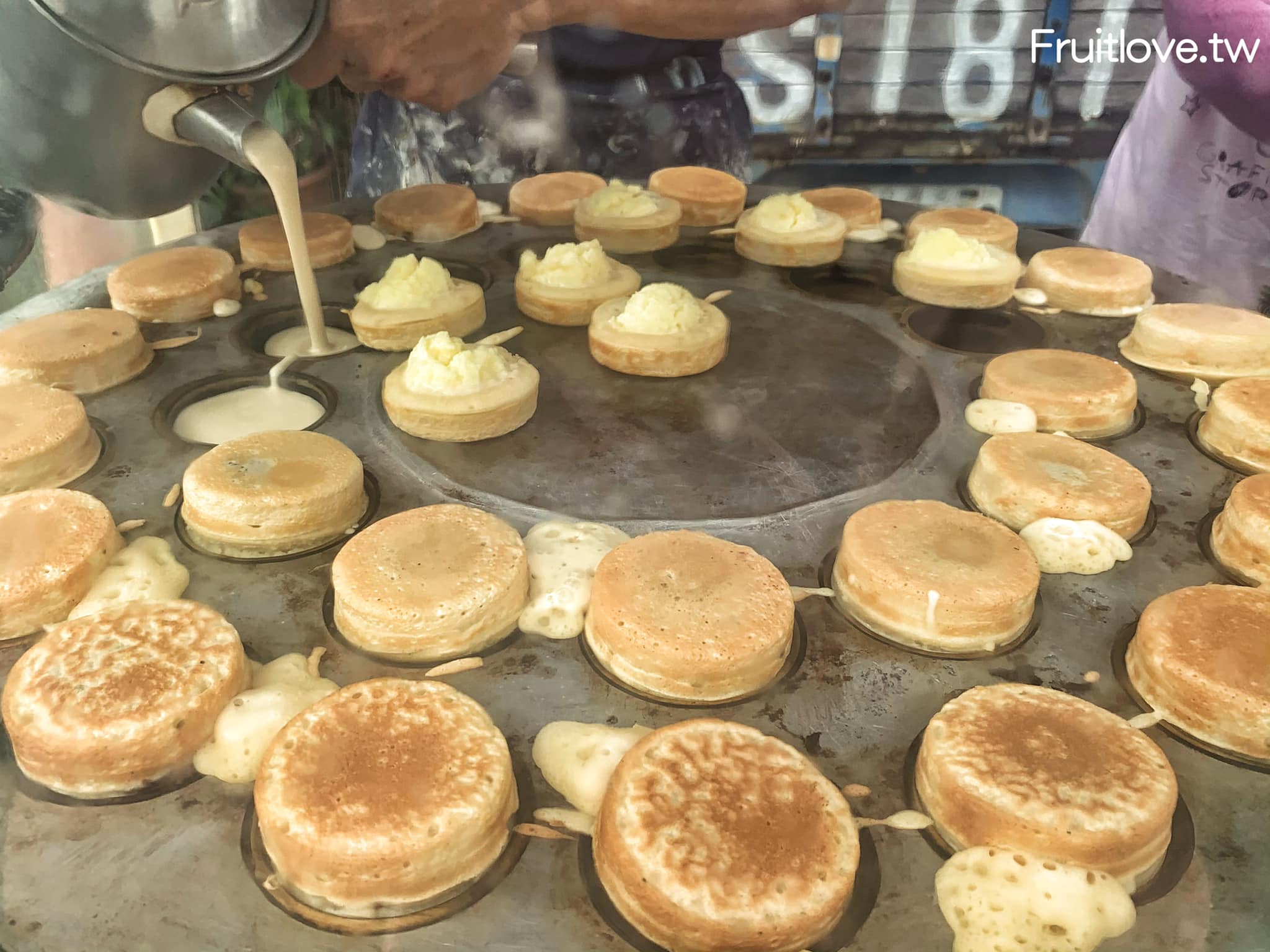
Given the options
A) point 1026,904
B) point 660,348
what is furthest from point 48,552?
point 1026,904

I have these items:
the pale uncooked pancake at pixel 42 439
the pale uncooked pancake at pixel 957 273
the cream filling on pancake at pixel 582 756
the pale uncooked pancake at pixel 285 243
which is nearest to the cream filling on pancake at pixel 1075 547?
the cream filling on pancake at pixel 582 756

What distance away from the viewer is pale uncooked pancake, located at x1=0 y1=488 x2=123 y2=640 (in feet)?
6.14

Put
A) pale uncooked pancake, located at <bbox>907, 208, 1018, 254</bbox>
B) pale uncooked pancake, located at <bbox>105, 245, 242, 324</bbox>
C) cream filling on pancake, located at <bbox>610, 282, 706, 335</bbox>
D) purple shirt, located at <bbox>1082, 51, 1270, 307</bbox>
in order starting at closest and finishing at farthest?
1. cream filling on pancake, located at <bbox>610, 282, 706, 335</bbox>
2. pale uncooked pancake, located at <bbox>105, 245, 242, 324</bbox>
3. pale uncooked pancake, located at <bbox>907, 208, 1018, 254</bbox>
4. purple shirt, located at <bbox>1082, 51, 1270, 307</bbox>

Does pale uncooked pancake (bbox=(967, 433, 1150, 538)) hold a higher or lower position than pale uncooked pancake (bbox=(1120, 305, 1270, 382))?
lower

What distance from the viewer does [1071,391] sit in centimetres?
261

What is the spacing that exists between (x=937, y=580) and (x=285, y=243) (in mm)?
2557

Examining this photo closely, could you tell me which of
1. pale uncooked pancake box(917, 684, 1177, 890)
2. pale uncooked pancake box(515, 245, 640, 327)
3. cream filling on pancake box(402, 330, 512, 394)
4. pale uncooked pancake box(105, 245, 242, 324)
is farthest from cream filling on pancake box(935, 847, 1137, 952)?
pale uncooked pancake box(105, 245, 242, 324)

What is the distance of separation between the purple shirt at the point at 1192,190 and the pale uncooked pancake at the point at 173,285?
353 centimetres

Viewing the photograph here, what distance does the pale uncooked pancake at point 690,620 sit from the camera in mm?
1766

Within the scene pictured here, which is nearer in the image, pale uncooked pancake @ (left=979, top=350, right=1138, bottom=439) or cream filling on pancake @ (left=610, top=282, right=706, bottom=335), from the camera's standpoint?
pale uncooked pancake @ (left=979, top=350, right=1138, bottom=439)

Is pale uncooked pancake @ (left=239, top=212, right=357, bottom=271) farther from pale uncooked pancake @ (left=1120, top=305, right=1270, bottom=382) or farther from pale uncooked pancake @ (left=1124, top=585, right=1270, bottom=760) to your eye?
pale uncooked pancake @ (left=1124, top=585, right=1270, bottom=760)

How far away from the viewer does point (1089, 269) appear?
3262 mm

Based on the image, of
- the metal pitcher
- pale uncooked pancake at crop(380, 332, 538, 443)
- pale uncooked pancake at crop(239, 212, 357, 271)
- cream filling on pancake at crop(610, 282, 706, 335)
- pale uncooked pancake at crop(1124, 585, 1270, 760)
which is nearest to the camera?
pale uncooked pancake at crop(1124, 585, 1270, 760)

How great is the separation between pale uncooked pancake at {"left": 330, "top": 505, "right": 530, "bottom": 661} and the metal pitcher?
3.72ft
